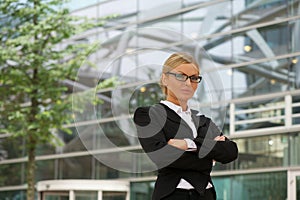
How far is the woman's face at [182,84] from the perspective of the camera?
2.99 metres

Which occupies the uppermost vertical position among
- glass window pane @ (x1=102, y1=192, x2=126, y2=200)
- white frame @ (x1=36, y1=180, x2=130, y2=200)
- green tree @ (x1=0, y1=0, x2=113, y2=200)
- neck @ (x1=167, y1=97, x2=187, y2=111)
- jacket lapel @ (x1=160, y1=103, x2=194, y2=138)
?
green tree @ (x1=0, y1=0, x2=113, y2=200)

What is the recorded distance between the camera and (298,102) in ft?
44.9

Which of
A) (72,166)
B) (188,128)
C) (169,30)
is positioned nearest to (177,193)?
(188,128)

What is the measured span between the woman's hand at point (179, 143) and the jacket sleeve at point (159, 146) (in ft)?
0.04

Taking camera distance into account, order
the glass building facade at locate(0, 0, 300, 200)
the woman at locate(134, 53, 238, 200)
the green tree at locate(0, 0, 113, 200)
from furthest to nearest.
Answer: the green tree at locate(0, 0, 113, 200) → the glass building facade at locate(0, 0, 300, 200) → the woman at locate(134, 53, 238, 200)

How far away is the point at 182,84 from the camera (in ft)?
9.81

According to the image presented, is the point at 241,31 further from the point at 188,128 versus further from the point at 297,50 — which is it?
the point at 188,128

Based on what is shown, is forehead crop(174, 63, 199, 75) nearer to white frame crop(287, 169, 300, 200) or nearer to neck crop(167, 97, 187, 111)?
neck crop(167, 97, 187, 111)

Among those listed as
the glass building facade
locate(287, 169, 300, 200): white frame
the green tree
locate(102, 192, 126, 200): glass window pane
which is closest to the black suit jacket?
the glass building facade

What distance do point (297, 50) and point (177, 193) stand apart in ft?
36.9

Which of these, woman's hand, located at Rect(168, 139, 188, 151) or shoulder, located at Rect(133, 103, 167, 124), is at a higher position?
shoulder, located at Rect(133, 103, 167, 124)

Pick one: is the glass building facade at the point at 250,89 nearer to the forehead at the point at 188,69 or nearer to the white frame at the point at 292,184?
the white frame at the point at 292,184

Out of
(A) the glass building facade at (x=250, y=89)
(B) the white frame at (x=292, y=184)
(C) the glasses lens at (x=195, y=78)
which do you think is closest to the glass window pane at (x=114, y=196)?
(A) the glass building facade at (x=250, y=89)

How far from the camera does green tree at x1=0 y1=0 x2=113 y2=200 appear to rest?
15.2m
